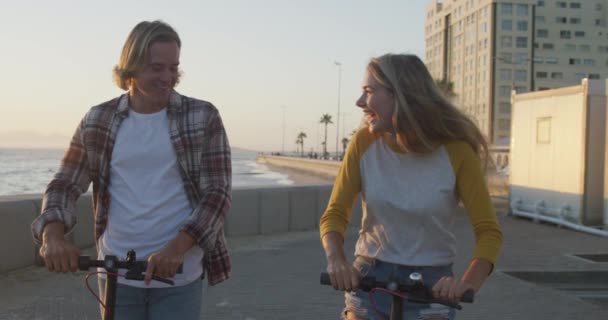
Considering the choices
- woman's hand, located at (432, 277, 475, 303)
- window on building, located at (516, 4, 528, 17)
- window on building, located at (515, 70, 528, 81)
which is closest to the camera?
woman's hand, located at (432, 277, 475, 303)

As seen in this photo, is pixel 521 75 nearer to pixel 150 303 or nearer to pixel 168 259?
pixel 150 303

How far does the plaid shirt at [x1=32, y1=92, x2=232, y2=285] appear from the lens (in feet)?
8.28

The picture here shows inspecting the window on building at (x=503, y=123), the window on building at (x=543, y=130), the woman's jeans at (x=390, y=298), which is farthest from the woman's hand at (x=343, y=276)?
the window on building at (x=503, y=123)

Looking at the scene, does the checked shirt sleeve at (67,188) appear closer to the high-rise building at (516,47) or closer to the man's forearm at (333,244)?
the man's forearm at (333,244)

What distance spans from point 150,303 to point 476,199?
1184 millimetres

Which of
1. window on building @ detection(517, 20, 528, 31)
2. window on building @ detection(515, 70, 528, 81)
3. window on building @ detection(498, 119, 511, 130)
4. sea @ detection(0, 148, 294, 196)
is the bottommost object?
sea @ detection(0, 148, 294, 196)

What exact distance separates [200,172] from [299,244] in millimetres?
8800

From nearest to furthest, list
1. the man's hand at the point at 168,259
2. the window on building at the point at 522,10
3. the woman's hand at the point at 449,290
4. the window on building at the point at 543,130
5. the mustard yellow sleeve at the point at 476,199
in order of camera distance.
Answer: the woman's hand at the point at 449,290
the man's hand at the point at 168,259
the mustard yellow sleeve at the point at 476,199
the window on building at the point at 543,130
the window on building at the point at 522,10

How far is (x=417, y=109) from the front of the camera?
2469 millimetres

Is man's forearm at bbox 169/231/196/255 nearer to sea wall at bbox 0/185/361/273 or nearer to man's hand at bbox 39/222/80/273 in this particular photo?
man's hand at bbox 39/222/80/273

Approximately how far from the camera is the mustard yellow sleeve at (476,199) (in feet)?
7.78

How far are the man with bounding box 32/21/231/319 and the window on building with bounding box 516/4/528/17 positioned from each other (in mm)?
115140

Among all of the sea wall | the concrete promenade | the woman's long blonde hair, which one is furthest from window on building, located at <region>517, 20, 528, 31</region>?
the woman's long blonde hair

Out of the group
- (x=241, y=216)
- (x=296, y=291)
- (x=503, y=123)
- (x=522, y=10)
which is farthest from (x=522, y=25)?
(x=296, y=291)
